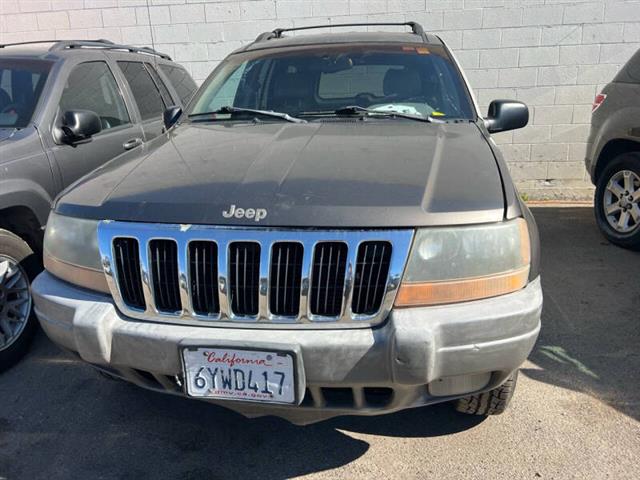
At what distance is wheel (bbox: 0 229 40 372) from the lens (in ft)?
10.7

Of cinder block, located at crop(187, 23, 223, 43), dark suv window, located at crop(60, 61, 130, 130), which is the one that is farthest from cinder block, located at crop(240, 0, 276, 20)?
dark suv window, located at crop(60, 61, 130, 130)

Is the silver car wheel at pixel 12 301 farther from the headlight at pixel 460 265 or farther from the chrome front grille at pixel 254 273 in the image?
the headlight at pixel 460 265

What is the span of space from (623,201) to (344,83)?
310 cm

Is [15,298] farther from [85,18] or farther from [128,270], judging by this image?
[85,18]

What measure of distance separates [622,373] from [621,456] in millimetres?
769

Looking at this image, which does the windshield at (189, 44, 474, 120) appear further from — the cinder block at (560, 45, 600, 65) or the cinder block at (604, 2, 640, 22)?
the cinder block at (604, 2, 640, 22)

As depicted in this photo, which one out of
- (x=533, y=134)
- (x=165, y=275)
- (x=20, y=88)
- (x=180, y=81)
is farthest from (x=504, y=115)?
(x=533, y=134)

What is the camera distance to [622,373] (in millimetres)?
3057

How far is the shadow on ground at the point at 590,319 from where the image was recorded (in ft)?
9.84

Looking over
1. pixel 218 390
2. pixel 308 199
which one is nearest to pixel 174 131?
pixel 308 199

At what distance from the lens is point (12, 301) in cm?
336

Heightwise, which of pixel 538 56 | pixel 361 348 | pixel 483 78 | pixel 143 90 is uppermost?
pixel 538 56

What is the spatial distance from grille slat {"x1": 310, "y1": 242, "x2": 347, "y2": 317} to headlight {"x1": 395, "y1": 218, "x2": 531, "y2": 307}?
0.72 ft

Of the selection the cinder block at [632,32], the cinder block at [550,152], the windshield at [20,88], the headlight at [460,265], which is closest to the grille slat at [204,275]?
the headlight at [460,265]
